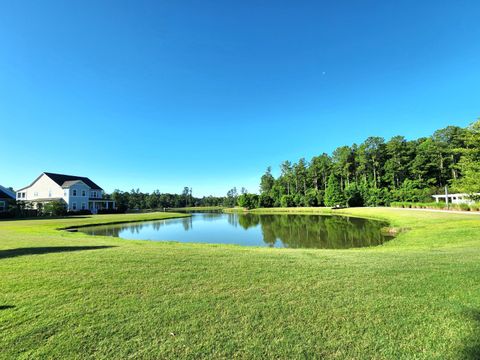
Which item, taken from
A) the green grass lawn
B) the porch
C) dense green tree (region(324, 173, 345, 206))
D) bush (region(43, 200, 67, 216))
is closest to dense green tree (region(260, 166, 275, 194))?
dense green tree (region(324, 173, 345, 206))

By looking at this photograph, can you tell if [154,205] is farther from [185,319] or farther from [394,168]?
[185,319]

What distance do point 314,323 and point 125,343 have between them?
228 cm

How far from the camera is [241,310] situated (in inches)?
143

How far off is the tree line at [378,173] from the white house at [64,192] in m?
39.5

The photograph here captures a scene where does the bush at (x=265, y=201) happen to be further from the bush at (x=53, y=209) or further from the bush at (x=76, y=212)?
the bush at (x=53, y=209)

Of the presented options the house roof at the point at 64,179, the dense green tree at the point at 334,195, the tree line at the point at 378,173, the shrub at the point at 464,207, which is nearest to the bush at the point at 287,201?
the tree line at the point at 378,173

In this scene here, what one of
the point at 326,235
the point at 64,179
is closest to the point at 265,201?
the point at 64,179

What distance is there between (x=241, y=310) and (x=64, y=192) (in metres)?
48.4

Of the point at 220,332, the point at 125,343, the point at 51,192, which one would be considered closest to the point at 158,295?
the point at 125,343

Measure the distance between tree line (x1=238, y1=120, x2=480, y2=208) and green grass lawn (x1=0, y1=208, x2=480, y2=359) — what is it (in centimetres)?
4593

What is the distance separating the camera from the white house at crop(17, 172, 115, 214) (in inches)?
1657

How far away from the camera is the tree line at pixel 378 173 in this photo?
52.1m

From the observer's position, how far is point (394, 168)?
61344mm

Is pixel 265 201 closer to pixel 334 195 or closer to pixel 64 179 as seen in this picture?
pixel 334 195
